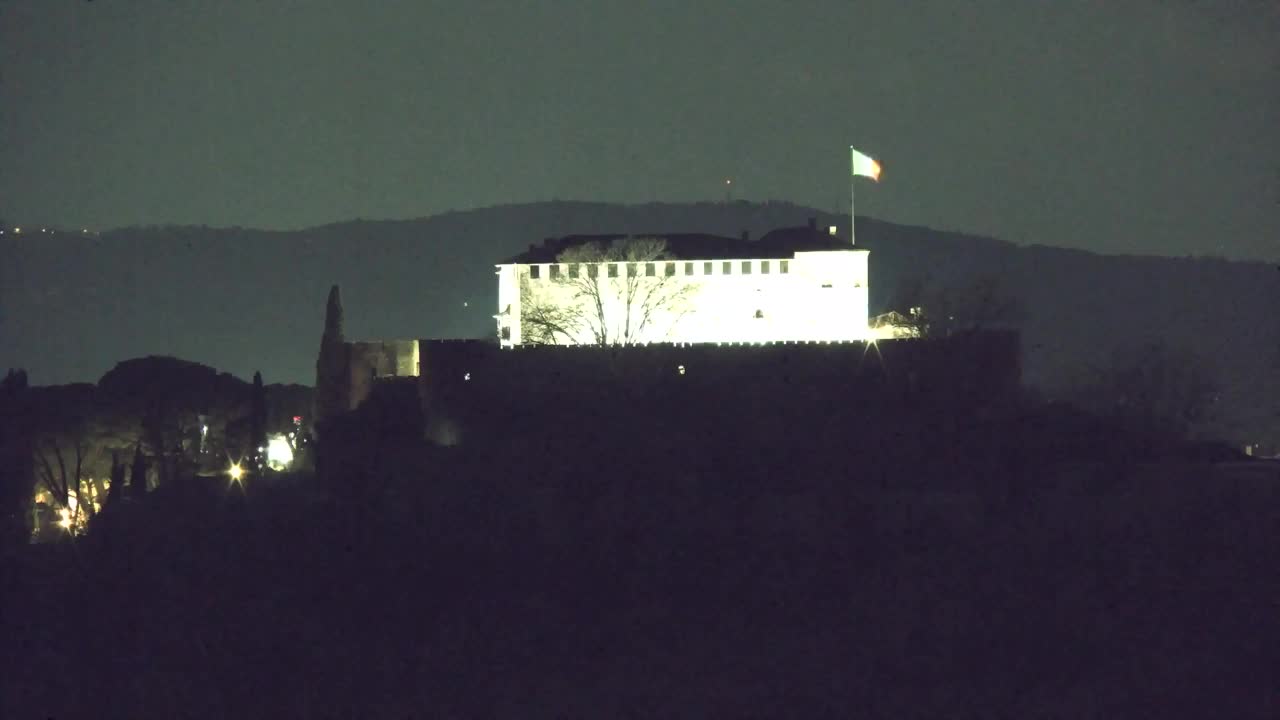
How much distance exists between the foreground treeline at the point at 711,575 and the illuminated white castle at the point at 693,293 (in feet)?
18.8

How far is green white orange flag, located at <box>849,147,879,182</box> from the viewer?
60844 millimetres

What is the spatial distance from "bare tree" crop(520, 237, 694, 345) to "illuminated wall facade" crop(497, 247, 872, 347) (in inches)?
1.1

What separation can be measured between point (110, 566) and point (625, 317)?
16931 millimetres

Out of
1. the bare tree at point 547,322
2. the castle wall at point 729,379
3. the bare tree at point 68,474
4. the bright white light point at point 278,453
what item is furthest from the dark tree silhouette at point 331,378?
the bare tree at point 68,474

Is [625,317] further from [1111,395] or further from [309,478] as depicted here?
[1111,395]

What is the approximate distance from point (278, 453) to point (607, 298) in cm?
1674

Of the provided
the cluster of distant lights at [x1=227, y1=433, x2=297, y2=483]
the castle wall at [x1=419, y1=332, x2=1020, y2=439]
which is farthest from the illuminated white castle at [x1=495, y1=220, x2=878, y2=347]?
the cluster of distant lights at [x1=227, y1=433, x2=297, y2=483]

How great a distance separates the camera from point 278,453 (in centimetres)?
6981

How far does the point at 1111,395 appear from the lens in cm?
6962

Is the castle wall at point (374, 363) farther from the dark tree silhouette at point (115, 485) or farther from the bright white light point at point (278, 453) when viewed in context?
the dark tree silhouette at point (115, 485)

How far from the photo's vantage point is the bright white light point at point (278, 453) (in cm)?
6775

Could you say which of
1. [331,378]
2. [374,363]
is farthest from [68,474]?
[374,363]

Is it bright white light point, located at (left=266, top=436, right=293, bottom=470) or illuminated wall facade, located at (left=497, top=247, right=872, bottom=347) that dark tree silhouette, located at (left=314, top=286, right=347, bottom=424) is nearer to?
illuminated wall facade, located at (left=497, top=247, right=872, bottom=347)

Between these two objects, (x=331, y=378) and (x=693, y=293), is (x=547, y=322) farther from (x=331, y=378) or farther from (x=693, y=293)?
(x=331, y=378)
